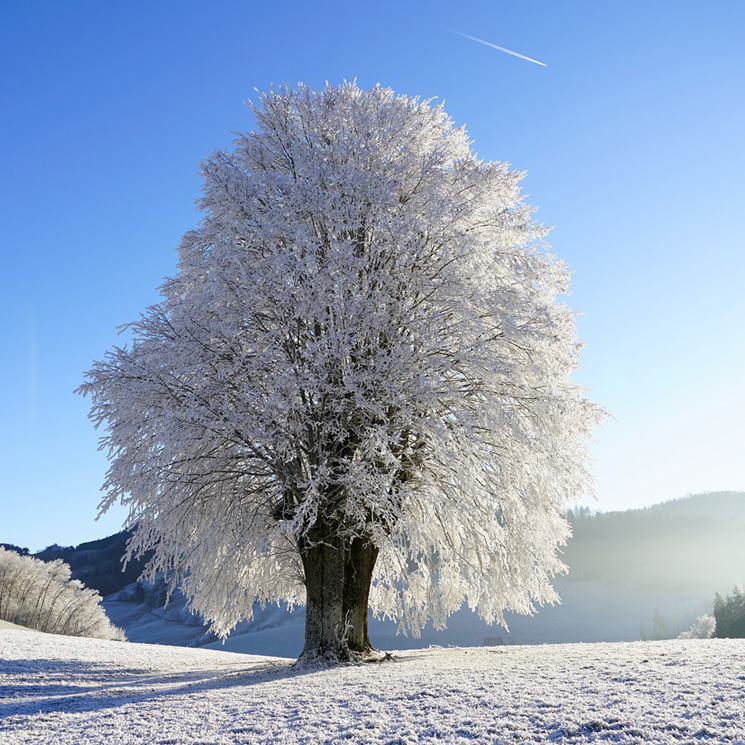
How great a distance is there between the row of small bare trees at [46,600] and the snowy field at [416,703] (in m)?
44.3

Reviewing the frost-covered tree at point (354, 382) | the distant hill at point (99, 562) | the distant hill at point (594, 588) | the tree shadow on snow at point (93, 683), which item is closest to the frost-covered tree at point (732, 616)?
the distant hill at point (594, 588)

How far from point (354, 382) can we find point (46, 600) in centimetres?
5207

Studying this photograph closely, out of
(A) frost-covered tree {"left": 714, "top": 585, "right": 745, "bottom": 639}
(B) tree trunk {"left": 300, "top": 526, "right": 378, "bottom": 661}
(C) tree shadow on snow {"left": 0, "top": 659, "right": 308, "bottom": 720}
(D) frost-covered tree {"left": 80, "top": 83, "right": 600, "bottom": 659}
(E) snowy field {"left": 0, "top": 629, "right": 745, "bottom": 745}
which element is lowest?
(A) frost-covered tree {"left": 714, "top": 585, "right": 745, "bottom": 639}

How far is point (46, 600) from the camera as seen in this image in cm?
5141

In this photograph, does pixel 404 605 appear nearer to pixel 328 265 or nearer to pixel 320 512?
pixel 320 512

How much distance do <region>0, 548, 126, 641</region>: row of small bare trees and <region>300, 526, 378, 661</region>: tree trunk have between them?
47.0 metres

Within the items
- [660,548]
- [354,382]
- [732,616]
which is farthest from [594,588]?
[354,382]

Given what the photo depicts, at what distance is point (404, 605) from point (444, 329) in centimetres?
803

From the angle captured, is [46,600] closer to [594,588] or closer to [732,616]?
[732,616]

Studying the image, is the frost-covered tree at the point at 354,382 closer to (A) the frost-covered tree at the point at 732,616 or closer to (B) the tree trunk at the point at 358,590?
(B) the tree trunk at the point at 358,590

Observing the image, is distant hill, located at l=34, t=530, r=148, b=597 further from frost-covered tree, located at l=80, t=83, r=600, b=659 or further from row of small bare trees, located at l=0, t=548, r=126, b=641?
frost-covered tree, located at l=80, t=83, r=600, b=659

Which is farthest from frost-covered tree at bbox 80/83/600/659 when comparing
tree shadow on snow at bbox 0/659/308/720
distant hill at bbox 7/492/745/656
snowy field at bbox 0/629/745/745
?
distant hill at bbox 7/492/745/656

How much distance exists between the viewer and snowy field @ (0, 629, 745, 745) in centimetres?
599

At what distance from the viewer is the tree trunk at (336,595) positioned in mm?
12422
